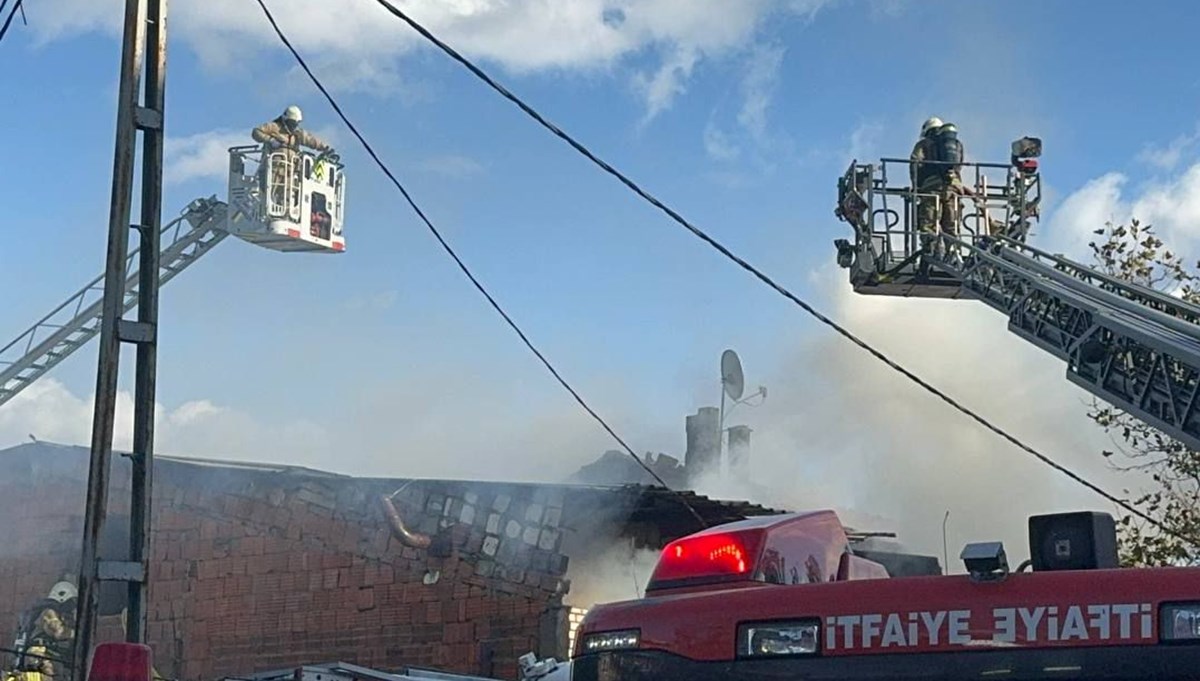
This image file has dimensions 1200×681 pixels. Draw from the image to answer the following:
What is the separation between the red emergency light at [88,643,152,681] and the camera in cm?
333

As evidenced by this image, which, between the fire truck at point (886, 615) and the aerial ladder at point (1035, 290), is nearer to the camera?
the fire truck at point (886, 615)

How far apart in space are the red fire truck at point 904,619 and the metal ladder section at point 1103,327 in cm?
413

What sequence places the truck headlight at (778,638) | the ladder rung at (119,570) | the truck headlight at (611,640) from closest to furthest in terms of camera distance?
1. the truck headlight at (778,638)
2. the truck headlight at (611,640)
3. the ladder rung at (119,570)

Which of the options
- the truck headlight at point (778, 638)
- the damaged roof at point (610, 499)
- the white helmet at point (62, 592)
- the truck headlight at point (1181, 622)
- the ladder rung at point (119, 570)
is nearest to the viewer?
the truck headlight at point (1181, 622)

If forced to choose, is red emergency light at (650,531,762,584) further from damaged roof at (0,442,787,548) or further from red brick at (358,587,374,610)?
red brick at (358,587,374,610)

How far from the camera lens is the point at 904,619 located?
118 inches

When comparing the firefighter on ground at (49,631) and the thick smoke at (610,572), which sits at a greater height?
the thick smoke at (610,572)

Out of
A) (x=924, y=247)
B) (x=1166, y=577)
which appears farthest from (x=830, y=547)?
(x=924, y=247)

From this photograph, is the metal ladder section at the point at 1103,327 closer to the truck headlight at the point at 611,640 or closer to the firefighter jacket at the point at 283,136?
the truck headlight at the point at 611,640

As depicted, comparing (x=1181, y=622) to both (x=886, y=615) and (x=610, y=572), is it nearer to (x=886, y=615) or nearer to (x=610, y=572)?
(x=886, y=615)

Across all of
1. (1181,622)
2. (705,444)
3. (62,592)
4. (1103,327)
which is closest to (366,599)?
(62,592)

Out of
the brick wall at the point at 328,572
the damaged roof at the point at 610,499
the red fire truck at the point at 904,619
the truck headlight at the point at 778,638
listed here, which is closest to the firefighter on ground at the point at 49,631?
the brick wall at the point at 328,572

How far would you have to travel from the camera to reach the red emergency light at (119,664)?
3.33m

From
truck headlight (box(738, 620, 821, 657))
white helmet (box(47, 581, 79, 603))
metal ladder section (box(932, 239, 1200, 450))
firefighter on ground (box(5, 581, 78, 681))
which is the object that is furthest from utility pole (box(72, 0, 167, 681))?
white helmet (box(47, 581, 79, 603))
